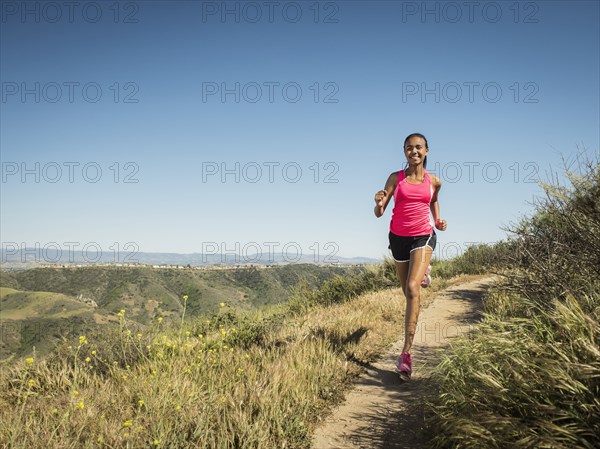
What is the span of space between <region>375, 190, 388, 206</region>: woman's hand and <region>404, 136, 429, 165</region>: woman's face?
52 cm

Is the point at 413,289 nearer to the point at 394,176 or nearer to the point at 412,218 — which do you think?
the point at 412,218

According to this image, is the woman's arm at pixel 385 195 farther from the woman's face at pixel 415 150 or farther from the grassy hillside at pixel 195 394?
the grassy hillside at pixel 195 394

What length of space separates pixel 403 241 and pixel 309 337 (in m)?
1.71

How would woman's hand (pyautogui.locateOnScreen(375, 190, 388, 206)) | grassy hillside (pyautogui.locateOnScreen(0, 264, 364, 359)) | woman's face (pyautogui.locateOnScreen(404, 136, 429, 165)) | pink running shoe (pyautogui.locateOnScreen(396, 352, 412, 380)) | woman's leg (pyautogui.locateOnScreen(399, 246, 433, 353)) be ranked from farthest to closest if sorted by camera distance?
1. grassy hillside (pyautogui.locateOnScreen(0, 264, 364, 359))
2. woman's face (pyautogui.locateOnScreen(404, 136, 429, 165))
3. woman's hand (pyautogui.locateOnScreen(375, 190, 388, 206))
4. woman's leg (pyautogui.locateOnScreen(399, 246, 433, 353))
5. pink running shoe (pyautogui.locateOnScreen(396, 352, 412, 380))

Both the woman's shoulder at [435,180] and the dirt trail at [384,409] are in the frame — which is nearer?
the dirt trail at [384,409]

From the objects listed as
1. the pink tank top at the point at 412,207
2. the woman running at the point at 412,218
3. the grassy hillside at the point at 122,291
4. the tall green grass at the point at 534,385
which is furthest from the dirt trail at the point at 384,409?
the grassy hillside at the point at 122,291

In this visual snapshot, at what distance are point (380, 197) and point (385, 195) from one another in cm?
10

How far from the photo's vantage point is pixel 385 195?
4293mm

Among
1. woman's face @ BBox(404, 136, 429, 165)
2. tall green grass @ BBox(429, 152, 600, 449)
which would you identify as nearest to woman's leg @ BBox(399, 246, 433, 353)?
tall green grass @ BBox(429, 152, 600, 449)

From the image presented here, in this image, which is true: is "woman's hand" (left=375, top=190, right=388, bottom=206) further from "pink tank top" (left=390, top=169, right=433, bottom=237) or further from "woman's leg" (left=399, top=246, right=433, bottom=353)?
"woman's leg" (left=399, top=246, right=433, bottom=353)

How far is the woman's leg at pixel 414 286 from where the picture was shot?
13.5ft

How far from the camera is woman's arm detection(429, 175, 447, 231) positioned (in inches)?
179

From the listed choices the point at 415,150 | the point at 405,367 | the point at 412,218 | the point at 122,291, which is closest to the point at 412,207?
the point at 412,218

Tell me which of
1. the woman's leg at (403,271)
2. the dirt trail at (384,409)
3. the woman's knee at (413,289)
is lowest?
the dirt trail at (384,409)
